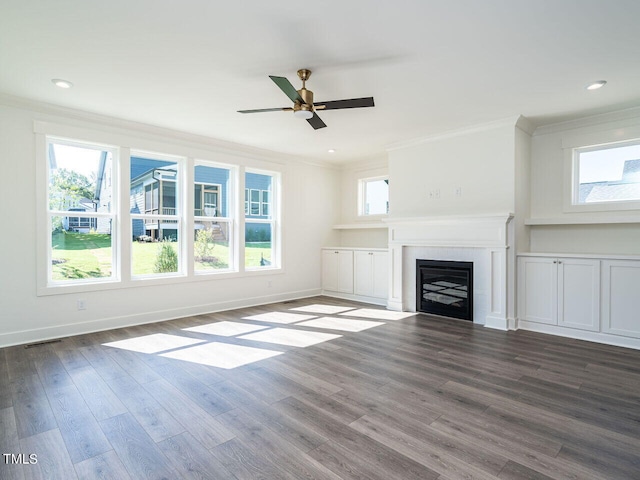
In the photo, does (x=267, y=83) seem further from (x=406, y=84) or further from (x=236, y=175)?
(x=236, y=175)

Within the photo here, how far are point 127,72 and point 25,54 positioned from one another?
74 centimetres

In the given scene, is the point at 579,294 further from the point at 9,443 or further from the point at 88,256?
the point at 88,256

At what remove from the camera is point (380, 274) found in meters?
5.92

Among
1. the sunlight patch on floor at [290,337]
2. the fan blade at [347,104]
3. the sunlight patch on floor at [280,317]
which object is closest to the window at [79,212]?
the sunlight patch on floor at [280,317]

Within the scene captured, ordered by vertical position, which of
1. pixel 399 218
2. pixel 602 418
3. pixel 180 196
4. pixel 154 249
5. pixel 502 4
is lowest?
pixel 602 418

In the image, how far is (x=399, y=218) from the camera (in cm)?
536

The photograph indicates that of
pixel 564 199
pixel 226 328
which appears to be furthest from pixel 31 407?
pixel 564 199

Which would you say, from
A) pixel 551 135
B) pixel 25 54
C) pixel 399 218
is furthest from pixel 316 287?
pixel 25 54

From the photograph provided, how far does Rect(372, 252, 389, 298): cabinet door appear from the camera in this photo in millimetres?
5840

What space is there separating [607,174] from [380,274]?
3.41m

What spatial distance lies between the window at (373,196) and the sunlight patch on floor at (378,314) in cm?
208

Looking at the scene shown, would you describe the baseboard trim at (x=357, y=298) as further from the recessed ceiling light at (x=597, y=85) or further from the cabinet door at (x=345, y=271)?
the recessed ceiling light at (x=597, y=85)

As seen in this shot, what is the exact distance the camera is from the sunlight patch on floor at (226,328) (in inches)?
162

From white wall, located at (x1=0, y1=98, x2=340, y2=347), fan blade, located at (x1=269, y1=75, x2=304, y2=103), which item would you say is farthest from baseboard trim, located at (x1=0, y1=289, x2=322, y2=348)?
fan blade, located at (x1=269, y1=75, x2=304, y2=103)
